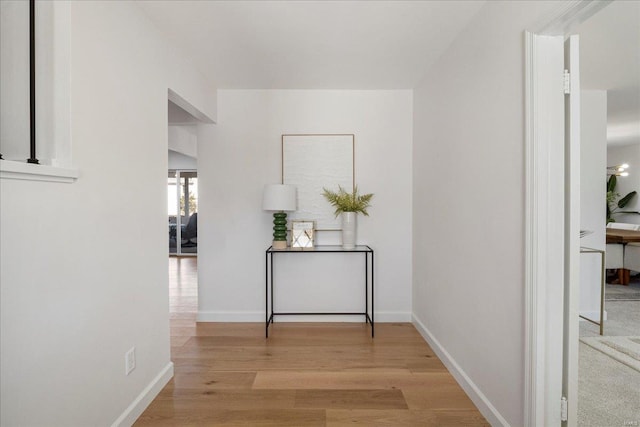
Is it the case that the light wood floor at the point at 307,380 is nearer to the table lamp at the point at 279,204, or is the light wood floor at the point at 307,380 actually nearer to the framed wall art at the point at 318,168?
the table lamp at the point at 279,204

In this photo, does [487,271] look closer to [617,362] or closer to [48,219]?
[617,362]

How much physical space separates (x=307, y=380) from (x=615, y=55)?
137 inches

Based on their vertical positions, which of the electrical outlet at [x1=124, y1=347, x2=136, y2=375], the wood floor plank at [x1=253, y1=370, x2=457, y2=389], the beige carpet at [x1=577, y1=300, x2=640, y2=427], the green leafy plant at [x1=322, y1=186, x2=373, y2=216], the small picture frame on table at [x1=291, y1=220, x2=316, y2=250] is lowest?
the wood floor plank at [x1=253, y1=370, x2=457, y2=389]

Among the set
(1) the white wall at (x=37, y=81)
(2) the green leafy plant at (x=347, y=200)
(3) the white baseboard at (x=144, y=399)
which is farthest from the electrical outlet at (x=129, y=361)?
(2) the green leafy plant at (x=347, y=200)

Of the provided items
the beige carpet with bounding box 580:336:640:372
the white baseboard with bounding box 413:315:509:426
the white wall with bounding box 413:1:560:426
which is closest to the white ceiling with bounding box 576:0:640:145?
the white wall with bounding box 413:1:560:426

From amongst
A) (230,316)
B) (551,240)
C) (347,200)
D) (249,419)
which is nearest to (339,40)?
(347,200)

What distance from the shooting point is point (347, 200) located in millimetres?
3285

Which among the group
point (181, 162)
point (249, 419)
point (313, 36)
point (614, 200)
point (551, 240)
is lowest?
point (249, 419)

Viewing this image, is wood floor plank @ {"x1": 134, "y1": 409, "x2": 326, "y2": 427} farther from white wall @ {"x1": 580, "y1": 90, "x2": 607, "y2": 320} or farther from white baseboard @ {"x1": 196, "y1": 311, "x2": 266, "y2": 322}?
white wall @ {"x1": 580, "y1": 90, "x2": 607, "y2": 320}

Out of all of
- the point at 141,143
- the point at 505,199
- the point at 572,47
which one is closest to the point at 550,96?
the point at 572,47

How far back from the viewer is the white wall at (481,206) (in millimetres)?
1652

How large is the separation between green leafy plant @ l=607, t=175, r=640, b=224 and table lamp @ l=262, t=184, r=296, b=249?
6.57 m

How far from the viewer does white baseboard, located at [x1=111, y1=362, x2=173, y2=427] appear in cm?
177

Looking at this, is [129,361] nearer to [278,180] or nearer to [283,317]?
[283,317]
